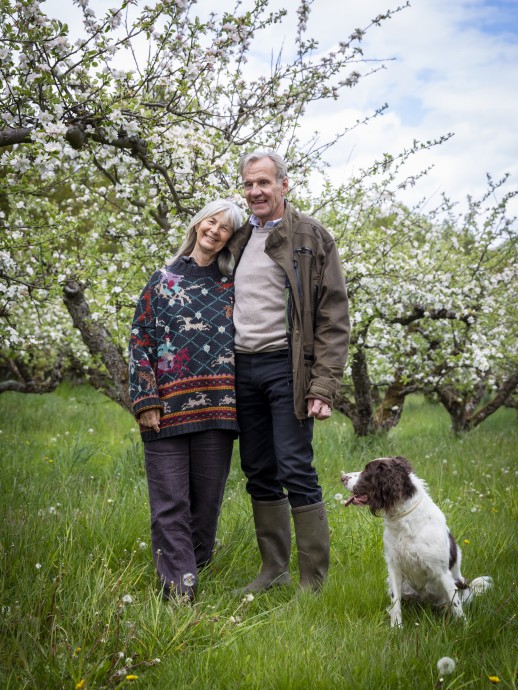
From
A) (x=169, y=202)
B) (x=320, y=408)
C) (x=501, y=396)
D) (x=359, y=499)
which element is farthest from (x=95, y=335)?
(x=501, y=396)

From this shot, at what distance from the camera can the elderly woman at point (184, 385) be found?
376cm

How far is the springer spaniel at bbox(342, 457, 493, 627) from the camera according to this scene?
3.47 m

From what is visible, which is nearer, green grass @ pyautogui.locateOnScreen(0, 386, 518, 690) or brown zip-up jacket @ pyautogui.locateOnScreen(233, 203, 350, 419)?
green grass @ pyautogui.locateOnScreen(0, 386, 518, 690)

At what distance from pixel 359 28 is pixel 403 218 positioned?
3017mm

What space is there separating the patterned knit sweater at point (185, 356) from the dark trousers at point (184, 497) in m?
0.12

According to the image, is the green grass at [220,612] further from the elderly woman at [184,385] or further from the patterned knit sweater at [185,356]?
the patterned knit sweater at [185,356]

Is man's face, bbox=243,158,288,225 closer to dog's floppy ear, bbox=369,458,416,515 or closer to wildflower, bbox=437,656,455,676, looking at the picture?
dog's floppy ear, bbox=369,458,416,515

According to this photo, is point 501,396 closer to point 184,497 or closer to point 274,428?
point 274,428

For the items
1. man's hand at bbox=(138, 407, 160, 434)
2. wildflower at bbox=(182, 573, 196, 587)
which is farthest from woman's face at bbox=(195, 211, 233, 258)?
wildflower at bbox=(182, 573, 196, 587)

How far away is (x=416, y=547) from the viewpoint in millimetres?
3498

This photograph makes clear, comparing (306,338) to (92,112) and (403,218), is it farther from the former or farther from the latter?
(403,218)

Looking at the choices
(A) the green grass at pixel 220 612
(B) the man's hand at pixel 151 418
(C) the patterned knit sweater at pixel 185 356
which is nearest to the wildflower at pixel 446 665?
(A) the green grass at pixel 220 612

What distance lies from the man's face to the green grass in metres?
2.14

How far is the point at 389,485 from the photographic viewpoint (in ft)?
11.5
